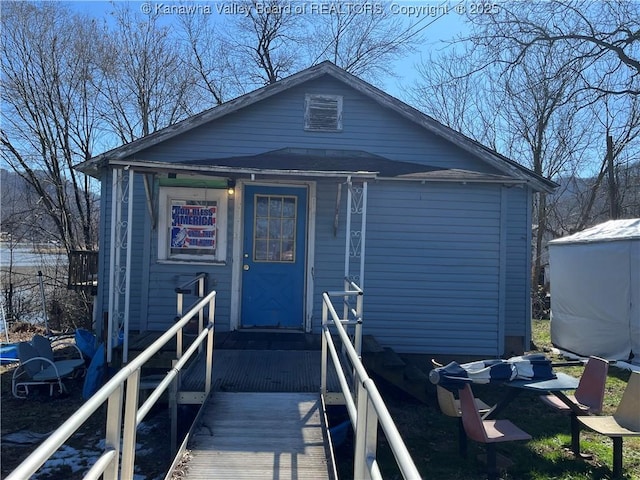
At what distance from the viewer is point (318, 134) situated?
28.2 feet

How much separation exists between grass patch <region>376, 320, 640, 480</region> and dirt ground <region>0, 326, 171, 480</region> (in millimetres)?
2522

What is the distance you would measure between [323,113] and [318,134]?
0.38 metres

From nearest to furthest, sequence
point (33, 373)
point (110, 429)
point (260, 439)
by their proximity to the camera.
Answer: point (110, 429)
point (260, 439)
point (33, 373)

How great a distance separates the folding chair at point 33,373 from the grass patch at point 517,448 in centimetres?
479

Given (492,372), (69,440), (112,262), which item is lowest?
(69,440)

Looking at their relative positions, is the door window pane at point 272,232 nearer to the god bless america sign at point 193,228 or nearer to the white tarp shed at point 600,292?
the god bless america sign at point 193,228

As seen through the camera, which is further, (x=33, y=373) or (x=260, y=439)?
(x=33, y=373)

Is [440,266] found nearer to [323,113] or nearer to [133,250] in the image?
[323,113]

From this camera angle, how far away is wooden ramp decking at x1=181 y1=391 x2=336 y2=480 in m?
3.61

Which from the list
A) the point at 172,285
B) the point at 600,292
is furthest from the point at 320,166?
the point at 600,292

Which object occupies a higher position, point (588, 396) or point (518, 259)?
point (518, 259)

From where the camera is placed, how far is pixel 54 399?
7.07 m

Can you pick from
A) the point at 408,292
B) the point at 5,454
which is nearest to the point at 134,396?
the point at 5,454

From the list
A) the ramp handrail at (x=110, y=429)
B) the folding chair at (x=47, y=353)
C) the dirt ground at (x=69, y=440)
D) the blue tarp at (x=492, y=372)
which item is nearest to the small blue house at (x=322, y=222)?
the folding chair at (x=47, y=353)
